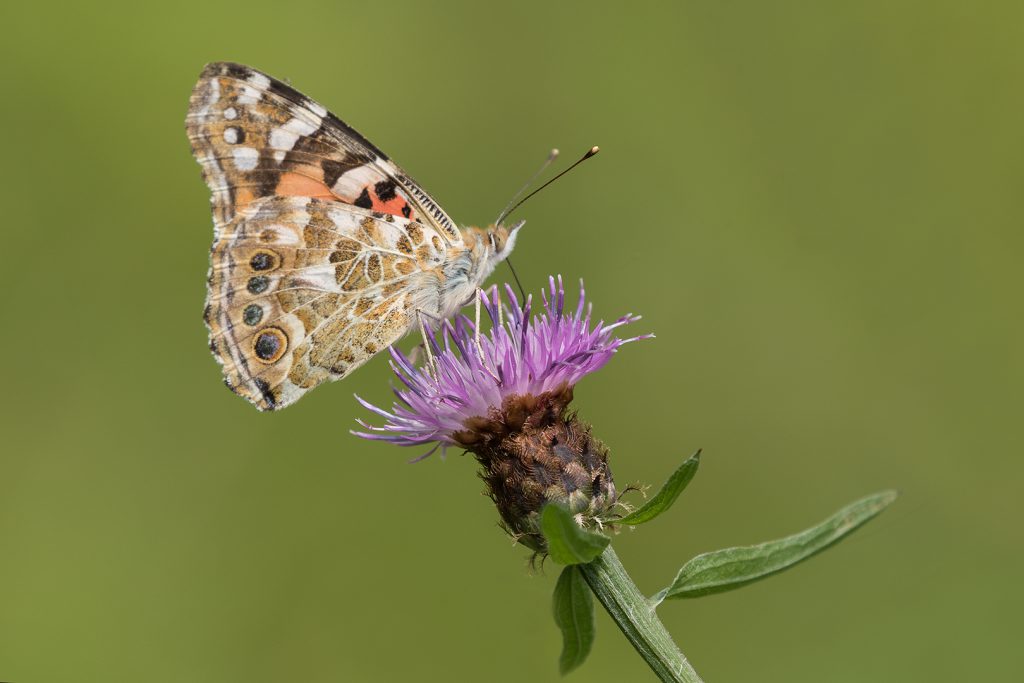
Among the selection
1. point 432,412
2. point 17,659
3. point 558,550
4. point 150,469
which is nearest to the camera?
point 558,550

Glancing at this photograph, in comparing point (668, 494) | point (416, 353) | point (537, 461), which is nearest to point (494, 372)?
point (537, 461)

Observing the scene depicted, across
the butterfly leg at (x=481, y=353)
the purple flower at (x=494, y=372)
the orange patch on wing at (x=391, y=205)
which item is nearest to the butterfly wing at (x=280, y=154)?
the orange patch on wing at (x=391, y=205)

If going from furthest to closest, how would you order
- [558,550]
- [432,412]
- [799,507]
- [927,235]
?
[927,235] → [799,507] → [432,412] → [558,550]

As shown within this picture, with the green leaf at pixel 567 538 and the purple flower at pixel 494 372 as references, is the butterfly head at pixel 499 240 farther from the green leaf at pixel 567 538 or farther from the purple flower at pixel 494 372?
the green leaf at pixel 567 538

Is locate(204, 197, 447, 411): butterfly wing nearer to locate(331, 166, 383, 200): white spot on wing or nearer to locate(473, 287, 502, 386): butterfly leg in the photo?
locate(331, 166, 383, 200): white spot on wing

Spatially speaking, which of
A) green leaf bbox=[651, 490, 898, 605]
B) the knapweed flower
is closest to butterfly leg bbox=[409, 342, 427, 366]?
the knapweed flower

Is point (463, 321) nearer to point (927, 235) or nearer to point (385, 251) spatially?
point (385, 251)

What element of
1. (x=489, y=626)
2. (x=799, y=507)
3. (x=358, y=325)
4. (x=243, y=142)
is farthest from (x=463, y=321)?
(x=799, y=507)
